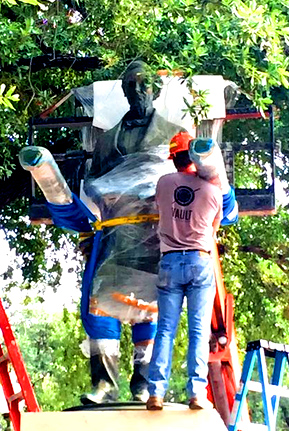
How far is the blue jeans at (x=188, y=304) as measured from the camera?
643cm

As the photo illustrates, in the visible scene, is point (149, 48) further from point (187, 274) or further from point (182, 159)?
point (187, 274)

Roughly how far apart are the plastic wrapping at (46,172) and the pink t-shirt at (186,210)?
789 mm

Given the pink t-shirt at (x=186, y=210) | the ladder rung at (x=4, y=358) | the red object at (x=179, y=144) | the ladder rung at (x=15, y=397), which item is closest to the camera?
the pink t-shirt at (x=186, y=210)

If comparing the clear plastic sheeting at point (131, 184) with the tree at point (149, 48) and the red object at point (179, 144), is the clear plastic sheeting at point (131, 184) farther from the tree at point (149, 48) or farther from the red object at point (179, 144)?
the tree at point (149, 48)

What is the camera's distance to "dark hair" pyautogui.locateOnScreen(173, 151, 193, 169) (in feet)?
22.6

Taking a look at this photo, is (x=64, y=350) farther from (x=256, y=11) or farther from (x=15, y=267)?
(x=256, y=11)

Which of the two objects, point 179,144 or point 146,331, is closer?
point 179,144

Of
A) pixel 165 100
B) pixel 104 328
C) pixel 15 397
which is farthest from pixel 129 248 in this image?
pixel 15 397

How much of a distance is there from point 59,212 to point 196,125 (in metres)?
1.26

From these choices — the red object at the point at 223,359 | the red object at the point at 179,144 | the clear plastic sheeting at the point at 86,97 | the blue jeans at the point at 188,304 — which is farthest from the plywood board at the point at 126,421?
the clear plastic sheeting at the point at 86,97

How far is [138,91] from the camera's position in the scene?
7.68 meters

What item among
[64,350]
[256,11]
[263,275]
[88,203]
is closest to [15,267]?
[64,350]

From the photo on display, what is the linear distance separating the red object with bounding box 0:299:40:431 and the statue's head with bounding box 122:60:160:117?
8.33ft

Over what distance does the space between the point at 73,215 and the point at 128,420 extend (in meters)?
1.73
